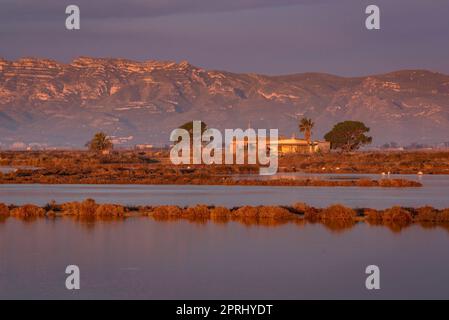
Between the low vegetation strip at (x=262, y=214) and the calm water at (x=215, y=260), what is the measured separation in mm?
1596

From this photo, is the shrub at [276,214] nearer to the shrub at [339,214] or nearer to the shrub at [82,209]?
the shrub at [339,214]

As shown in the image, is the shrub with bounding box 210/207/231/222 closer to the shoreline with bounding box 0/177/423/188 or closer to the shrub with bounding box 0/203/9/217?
the shrub with bounding box 0/203/9/217

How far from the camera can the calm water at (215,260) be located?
842 inches

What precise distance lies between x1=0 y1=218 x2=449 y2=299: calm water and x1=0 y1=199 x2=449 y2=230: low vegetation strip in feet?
5.24

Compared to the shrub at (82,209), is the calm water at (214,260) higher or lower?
lower

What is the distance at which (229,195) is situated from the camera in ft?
162

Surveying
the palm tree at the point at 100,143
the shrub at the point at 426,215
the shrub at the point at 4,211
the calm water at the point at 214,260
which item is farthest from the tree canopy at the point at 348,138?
the calm water at the point at 214,260

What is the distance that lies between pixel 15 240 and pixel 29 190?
82.5ft

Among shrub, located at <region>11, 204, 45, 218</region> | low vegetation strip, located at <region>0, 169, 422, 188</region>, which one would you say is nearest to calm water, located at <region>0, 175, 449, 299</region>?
shrub, located at <region>11, 204, 45, 218</region>

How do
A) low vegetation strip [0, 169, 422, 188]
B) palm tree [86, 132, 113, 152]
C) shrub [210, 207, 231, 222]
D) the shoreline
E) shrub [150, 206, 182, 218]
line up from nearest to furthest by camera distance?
1. shrub [210, 207, 231, 222]
2. shrub [150, 206, 182, 218]
3. the shoreline
4. low vegetation strip [0, 169, 422, 188]
5. palm tree [86, 132, 113, 152]

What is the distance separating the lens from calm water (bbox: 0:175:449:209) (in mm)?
44181

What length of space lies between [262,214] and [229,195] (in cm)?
1392

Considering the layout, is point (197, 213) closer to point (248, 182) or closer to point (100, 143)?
point (248, 182)
